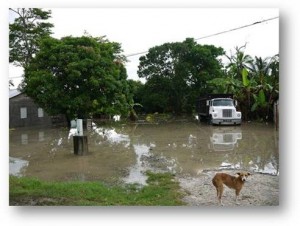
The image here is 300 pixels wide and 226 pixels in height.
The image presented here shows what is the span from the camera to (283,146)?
434 centimetres

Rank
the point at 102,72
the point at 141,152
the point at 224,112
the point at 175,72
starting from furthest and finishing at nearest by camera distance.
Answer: the point at 224,112 → the point at 102,72 → the point at 141,152 → the point at 175,72

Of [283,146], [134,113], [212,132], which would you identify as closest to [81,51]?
[134,113]

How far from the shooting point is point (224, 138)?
313 inches

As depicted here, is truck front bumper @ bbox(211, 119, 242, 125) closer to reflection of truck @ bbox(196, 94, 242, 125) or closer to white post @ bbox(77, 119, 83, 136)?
reflection of truck @ bbox(196, 94, 242, 125)

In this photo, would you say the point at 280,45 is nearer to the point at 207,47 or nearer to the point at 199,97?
the point at 207,47

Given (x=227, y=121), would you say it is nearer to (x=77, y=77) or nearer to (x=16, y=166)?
(x=77, y=77)

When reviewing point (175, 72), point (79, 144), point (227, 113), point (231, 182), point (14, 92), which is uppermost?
point (175, 72)

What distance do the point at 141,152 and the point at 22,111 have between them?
274 centimetres

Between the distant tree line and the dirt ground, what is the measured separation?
4.23ft

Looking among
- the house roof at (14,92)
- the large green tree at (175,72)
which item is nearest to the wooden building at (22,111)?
the house roof at (14,92)

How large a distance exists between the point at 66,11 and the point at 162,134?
4491 mm

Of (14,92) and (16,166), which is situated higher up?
(14,92)

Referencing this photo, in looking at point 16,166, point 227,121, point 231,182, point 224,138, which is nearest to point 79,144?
point 16,166

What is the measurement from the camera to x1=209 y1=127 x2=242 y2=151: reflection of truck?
7.38 m
